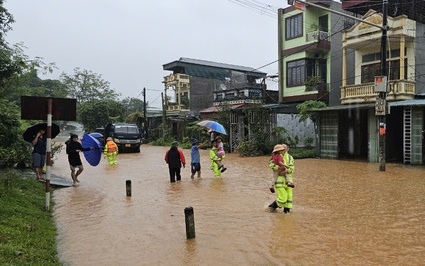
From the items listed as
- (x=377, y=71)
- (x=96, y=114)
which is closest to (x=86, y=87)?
(x=96, y=114)

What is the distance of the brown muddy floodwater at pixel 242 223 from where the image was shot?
525 cm

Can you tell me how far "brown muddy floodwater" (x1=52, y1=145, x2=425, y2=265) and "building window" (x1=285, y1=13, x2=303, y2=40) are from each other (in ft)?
54.6

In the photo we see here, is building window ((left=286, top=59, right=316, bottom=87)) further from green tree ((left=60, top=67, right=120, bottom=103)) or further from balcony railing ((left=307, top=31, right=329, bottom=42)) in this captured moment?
green tree ((left=60, top=67, right=120, bottom=103))

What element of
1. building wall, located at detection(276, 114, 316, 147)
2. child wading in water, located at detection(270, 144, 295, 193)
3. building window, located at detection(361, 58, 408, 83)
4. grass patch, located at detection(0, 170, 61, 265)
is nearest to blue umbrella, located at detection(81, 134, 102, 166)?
grass patch, located at detection(0, 170, 61, 265)

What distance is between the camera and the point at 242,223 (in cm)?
698

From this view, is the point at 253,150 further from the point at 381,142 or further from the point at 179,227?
the point at 179,227

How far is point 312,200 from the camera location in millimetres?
9195

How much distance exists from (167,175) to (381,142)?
8512 mm

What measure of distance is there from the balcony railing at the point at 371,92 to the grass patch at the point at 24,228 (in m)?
17.0

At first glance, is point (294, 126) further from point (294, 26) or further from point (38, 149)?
point (38, 149)

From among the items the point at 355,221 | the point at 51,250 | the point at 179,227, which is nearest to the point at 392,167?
the point at 355,221

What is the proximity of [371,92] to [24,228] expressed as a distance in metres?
19.0

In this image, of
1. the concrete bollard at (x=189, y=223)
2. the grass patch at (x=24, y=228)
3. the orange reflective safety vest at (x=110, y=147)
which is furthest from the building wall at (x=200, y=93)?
the concrete bollard at (x=189, y=223)

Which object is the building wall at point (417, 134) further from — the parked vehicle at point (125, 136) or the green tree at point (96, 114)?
the green tree at point (96, 114)
